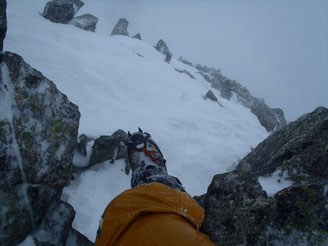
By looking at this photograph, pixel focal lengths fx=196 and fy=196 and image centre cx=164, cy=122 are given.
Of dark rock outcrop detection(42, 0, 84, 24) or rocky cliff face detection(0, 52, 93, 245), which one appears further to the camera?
dark rock outcrop detection(42, 0, 84, 24)

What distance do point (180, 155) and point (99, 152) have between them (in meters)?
3.15

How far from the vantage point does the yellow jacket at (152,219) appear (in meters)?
1.69

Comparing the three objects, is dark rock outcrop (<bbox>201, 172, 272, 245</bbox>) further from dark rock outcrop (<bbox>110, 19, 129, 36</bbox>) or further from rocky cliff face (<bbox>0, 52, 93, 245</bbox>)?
dark rock outcrop (<bbox>110, 19, 129, 36</bbox>)

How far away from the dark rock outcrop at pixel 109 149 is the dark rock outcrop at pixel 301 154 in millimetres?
3841

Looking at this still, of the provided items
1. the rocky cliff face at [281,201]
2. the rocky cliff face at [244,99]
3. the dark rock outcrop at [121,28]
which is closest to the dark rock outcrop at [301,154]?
the rocky cliff face at [281,201]

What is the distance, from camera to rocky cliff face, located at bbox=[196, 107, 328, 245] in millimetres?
1774

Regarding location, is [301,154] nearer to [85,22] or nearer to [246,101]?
[85,22]

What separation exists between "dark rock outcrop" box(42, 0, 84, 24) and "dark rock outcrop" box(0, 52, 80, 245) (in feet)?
57.9

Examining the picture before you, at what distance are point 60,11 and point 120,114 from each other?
1612cm

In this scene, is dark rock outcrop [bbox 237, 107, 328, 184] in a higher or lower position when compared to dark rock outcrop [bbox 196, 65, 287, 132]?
lower

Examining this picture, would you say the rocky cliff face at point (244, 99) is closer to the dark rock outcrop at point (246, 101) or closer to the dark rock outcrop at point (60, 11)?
the dark rock outcrop at point (246, 101)

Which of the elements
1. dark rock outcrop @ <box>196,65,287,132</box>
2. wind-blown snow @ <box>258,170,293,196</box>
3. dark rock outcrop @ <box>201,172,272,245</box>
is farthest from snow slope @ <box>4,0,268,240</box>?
dark rock outcrop @ <box>196,65,287,132</box>

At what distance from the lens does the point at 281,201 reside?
197 centimetres

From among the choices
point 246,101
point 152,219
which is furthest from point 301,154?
Answer: point 246,101
